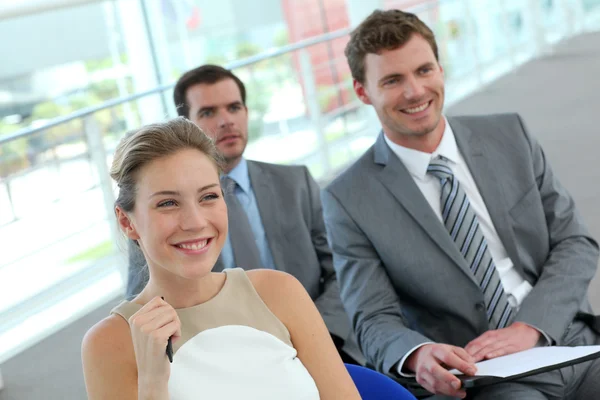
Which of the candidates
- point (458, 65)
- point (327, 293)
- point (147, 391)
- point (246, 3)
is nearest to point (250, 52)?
point (246, 3)

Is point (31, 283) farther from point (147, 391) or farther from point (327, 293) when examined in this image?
point (147, 391)

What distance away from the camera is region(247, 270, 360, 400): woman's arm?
173cm

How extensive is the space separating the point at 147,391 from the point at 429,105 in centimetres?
121

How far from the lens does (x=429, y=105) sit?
2346mm

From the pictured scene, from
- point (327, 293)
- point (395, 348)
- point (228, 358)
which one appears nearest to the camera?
point (228, 358)

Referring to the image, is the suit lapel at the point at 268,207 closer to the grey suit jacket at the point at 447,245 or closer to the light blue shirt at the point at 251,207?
the light blue shirt at the point at 251,207

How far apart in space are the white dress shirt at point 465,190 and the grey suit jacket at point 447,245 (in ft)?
0.08

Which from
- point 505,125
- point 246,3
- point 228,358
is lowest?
point 228,358

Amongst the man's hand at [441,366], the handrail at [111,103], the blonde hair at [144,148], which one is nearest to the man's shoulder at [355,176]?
the man's hand at [441,366]

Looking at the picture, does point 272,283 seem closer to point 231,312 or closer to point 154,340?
point 231,312

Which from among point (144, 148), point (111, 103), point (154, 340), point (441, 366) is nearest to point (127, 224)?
point (144, 148)

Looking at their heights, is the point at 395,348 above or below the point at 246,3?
below

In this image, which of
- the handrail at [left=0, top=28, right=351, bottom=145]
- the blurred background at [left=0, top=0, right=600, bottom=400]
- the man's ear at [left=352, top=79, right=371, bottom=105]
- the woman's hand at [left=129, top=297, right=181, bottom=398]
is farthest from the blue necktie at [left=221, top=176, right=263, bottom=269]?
the handrail at [left=0, top=28, right=351, bottom=145]

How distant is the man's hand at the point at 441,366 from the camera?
1891 millimetres
